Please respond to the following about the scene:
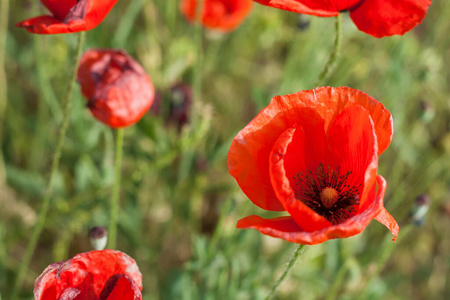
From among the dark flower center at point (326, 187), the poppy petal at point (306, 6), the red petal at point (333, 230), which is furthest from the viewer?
the dark flower center at point (326, 187)

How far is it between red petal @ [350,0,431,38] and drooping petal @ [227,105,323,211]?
220mm

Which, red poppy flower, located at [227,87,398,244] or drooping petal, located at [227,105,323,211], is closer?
red poppy flower, located at [227,87,398,244]

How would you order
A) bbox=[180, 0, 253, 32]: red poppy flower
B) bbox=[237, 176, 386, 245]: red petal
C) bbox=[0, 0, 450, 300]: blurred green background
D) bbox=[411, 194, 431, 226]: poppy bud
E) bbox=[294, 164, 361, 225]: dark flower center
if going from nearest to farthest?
1. bbox=[237, 176, 386, 245]: red petal
2. bbox=[294, 164, 361, 225]: dark flower center
3. bbox=[411, 194, 431, 226]: poppy bud
4. bbox=[0, 0, 450, 300]: blurred green background
5. bbox=[180, 0, 253, 32]: red poppy flower

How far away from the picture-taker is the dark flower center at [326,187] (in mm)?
1016

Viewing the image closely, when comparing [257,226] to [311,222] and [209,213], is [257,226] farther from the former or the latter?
[209,213]

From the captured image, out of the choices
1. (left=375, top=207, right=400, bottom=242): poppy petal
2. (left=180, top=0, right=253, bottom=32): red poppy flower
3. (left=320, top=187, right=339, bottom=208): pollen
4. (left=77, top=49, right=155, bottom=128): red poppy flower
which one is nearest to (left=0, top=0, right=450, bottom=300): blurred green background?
(left=180, top=0, right=253, bottom=32): red poppy flower

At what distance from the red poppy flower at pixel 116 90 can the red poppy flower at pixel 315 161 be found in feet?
1.11

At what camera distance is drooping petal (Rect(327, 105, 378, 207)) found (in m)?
0.82

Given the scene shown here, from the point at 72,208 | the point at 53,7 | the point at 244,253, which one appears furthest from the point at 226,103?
the point at 53,7

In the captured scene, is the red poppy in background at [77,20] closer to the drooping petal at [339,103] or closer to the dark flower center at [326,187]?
the drooping petal at [339,103]

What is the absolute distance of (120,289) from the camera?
0.85 m

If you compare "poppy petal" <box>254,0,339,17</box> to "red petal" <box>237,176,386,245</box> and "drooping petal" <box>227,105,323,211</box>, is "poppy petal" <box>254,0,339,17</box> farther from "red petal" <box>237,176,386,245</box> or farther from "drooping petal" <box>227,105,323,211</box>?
"red petal" <box>237,176,386,245</box>

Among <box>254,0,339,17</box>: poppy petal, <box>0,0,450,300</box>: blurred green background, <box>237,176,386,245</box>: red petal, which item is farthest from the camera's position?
<box>0,0,450,300</box>: blurred green background

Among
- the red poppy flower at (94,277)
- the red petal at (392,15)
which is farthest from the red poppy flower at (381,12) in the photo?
the red poppy flower at (94,277)
